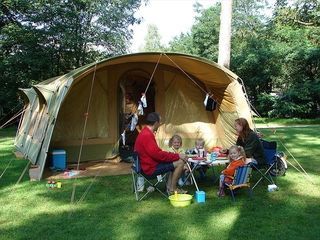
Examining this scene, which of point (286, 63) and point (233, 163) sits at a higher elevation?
point (286, 63)

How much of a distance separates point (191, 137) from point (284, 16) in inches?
608

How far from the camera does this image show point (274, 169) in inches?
251

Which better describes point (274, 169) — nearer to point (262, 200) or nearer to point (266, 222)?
point (262, 200)

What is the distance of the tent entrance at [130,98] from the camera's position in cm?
834

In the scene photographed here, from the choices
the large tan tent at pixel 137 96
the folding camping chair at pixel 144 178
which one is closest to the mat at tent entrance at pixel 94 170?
the large tan tent at pixel 137 96

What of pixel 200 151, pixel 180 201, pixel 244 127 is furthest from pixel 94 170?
pixel 244 127

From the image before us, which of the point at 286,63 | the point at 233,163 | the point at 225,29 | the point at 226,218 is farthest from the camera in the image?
the point at 286,63

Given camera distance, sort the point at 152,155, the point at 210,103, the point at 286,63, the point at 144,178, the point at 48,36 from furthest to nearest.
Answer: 1. the point at 286,63
2. the point at 48,36
3. the point at 210,103
4. the point at 144,178
5. the point at 152,155

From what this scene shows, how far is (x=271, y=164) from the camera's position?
5.76 metres

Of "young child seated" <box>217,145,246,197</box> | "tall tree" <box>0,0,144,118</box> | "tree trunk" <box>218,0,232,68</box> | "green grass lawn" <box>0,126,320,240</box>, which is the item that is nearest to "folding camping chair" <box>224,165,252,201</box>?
"young child seated" <box>217,145,246,197</box>

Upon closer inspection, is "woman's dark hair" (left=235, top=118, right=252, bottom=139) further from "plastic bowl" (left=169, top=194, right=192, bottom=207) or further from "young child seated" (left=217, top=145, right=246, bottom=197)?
"plastic bowl" (left=169, top=194, right=192, bottom=207)

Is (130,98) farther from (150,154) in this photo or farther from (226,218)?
(226,218)

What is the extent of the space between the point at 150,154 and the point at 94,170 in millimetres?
2535

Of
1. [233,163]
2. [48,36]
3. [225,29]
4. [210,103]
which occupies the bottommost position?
[233,163]
